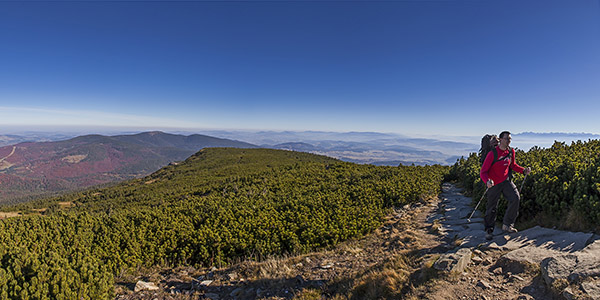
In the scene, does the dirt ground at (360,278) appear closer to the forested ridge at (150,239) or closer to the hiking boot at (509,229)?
the forested ridge at (150,239)

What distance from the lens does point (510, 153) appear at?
5398 mm

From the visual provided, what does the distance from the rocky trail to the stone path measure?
1 cm

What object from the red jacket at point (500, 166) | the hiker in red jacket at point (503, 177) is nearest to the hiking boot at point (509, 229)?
the hiker in red jacket at point (503, 177)

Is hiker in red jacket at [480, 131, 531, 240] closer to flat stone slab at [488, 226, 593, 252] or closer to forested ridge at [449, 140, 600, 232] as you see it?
flat stone slab at [488, 226, 593, 252]

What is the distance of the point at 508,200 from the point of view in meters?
5.42


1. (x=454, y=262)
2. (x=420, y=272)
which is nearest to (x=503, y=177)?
(x=454, y=262)

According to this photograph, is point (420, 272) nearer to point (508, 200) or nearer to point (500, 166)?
point (508, 200)

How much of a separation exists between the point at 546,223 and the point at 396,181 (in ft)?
20.7

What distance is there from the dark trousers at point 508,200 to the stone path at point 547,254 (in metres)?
0.29

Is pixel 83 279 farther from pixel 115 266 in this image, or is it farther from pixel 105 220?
pixel 105 220

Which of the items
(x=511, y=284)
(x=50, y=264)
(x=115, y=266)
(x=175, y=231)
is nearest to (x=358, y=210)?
(x=511, y=284)

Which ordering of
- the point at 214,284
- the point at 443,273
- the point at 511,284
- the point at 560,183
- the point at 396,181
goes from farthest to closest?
the point at 396,181, the point at 560,183, the point at 214,284, the point at 443,273, the point at 511,284

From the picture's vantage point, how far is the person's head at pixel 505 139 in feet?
17.0

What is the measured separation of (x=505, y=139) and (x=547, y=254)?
2.41 metres
